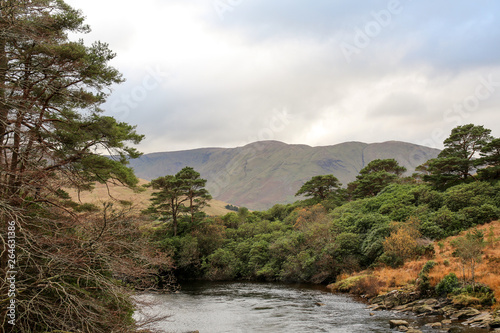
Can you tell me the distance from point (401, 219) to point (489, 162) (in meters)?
14.1

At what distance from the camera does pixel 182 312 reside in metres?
28.8

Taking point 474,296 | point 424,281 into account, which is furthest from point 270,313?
point 474,296

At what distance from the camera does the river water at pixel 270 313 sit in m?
21.5

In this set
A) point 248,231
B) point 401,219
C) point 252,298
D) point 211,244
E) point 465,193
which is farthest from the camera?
point 248,231

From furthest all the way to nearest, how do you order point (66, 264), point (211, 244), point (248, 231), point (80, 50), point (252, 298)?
point (248, 231) < point (211, 244) < point (252, 298) < point (80, 50) < point (66, 264)

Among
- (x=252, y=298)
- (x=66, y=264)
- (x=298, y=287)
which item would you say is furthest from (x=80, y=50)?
(x=298, y=287)

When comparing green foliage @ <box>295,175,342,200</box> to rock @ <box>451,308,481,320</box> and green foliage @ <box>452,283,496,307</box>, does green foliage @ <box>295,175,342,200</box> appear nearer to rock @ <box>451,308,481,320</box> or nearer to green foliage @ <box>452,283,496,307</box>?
green foliage @ <box>452,283,496,307</box>

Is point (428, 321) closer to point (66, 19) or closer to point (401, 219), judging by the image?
point (401, 219)

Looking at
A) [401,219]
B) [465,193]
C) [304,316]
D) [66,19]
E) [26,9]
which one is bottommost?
[304,316]

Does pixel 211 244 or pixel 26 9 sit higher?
pixel 26 9

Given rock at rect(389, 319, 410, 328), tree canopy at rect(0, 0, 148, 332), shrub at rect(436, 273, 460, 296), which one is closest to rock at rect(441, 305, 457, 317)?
shrub at rect(436, 273, 460, 296)

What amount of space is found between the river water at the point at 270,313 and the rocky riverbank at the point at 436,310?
88cm

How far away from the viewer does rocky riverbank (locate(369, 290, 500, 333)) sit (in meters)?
18.6

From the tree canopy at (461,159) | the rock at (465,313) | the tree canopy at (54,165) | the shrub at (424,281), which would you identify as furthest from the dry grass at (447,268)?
the tree canopy at (54,165)
